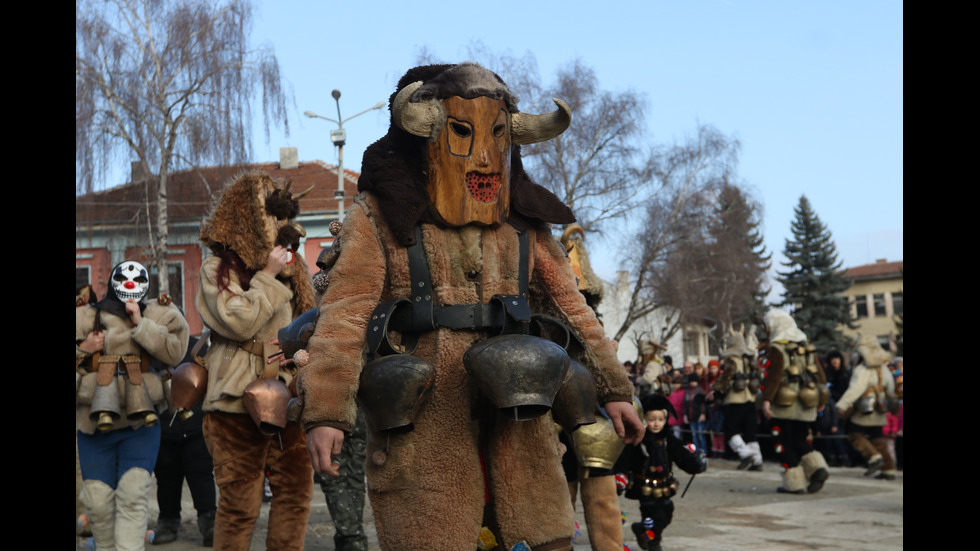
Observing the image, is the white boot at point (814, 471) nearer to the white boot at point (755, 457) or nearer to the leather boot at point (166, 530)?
the white boot at point (755, 457)

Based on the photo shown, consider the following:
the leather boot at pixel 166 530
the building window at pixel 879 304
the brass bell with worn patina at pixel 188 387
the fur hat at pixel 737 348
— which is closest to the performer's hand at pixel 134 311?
the brass bell with worn patina at pixel 188 387

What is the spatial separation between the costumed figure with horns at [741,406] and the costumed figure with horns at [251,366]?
396 inches

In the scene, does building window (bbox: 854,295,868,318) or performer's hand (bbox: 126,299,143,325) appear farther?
building window (bbox: 854,295,868,318)

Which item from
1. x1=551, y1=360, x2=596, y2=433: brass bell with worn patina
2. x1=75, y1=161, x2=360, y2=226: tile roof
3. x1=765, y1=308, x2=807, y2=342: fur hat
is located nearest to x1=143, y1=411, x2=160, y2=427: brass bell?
x1=551, y1=360, x2=596, y2=433: brass bell with worn patina

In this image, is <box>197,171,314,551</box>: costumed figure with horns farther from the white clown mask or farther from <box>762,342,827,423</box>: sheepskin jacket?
<box>762,342,827,423</box>: sheepskin jacket

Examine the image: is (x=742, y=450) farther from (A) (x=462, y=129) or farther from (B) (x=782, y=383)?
(A) (x=462, y=129)

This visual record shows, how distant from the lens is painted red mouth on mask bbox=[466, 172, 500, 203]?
3637mm

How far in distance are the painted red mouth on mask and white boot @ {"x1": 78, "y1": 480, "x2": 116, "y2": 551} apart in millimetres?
3389

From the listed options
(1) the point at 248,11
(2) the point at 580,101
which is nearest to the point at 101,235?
(1) the point at 248,11

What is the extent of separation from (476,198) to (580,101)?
26078mm

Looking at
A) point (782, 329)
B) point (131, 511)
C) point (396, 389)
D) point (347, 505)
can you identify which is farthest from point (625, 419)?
point (782, 329)

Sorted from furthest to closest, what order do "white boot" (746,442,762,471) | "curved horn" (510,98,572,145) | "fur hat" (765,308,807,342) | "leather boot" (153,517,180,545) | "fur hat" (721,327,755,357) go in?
"fur hat" (721,327,755,357), "white boot" (746,442,762,471), "fur hat" (765,308,807,342), "leather boot" (153,517,180,545), "curved horn" (510,98,572,145)

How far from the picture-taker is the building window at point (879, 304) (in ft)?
222

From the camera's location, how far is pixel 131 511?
5.63m
